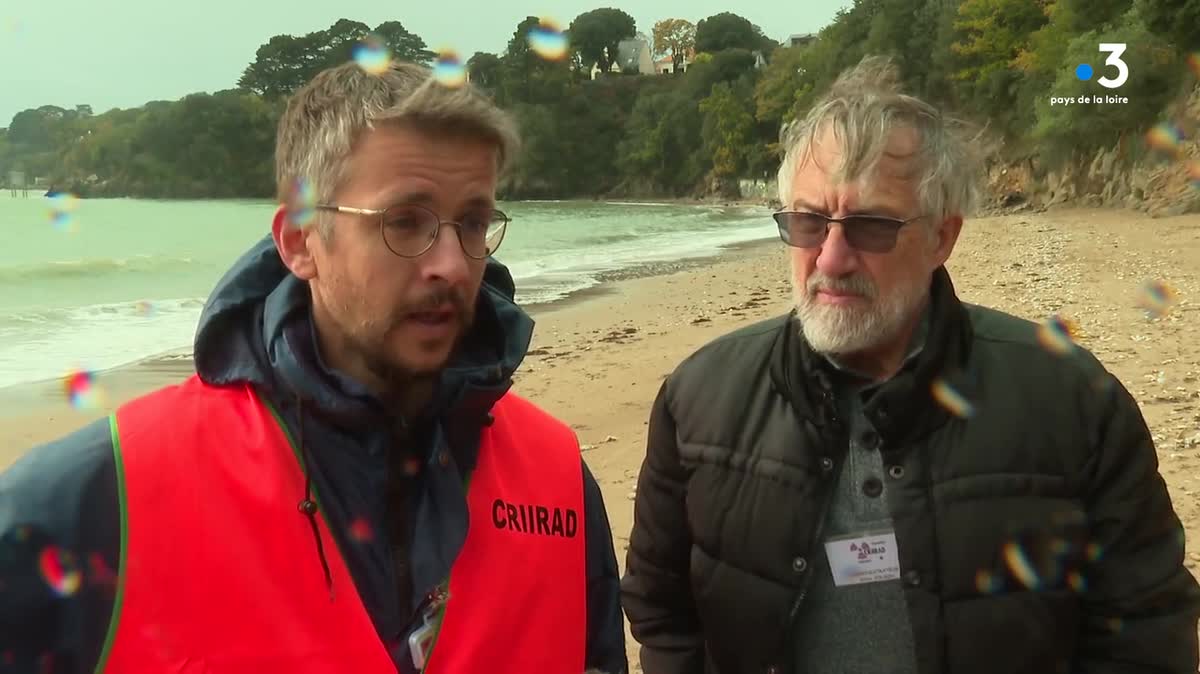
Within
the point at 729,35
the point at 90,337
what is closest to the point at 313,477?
the point at 90,337

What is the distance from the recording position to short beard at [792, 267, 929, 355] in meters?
2.13

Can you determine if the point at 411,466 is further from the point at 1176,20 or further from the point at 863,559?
the point at 1176,20

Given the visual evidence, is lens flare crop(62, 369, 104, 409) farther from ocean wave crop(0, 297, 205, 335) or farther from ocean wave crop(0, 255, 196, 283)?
ocean wave crop(0, 255, 196, 283)

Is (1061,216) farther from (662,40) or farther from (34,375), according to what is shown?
(662,40)

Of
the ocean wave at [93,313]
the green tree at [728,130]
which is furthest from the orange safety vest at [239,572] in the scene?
the green tree at [728,130]

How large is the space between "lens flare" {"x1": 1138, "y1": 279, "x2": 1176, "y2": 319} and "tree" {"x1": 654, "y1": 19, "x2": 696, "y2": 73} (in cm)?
12085

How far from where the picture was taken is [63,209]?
53469 millimetres

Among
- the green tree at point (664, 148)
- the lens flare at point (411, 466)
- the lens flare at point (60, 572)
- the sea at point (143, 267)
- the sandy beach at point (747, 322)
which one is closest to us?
the lens flare at point (60, 572)

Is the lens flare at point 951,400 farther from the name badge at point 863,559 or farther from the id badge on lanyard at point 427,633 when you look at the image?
the id badge on lanyard at point 427,633

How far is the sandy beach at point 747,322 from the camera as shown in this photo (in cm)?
598

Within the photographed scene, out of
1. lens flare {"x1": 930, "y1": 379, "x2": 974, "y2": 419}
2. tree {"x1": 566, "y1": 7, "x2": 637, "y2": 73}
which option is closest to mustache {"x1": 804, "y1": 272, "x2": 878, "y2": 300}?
lens flare {"x1": 930, "y1": 379, "x2": 974, "y2": 419}

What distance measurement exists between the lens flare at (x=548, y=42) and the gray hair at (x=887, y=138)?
112 meters

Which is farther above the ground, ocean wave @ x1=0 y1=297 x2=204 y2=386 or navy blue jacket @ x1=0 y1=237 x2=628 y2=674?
navy blue jacket @ x1=0 y1=237 x2=628 y2=674

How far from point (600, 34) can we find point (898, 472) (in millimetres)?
127906
